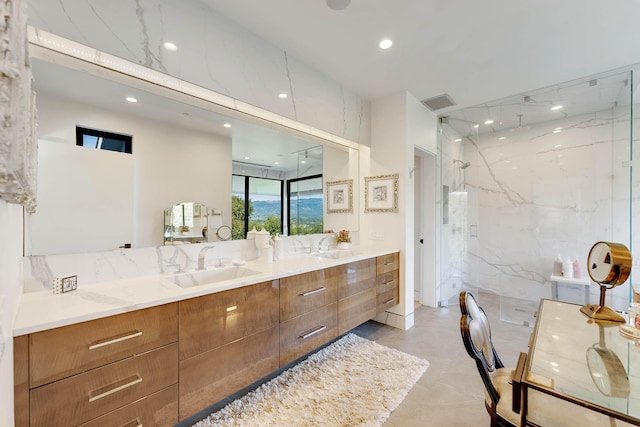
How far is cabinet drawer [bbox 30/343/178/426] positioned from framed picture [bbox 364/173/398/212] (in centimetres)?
256

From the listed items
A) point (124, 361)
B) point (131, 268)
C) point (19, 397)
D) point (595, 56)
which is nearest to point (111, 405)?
point (124, 361)

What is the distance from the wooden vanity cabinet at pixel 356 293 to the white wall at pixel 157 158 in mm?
1192

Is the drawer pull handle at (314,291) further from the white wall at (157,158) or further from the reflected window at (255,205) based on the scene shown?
the white wall at (157,158)

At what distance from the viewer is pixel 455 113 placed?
374 centimetres

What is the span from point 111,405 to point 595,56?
4.40m

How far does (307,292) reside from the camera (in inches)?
80.3

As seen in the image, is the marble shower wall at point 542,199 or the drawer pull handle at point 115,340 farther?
the marble shower wall at point 542,199

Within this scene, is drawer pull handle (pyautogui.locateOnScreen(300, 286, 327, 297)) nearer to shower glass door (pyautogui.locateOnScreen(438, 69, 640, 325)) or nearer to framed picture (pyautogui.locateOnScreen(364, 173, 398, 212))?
framed picture (pyautogui.locateOnScreen(364, 173, 398, 212))

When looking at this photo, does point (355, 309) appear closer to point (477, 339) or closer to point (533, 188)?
point (477, 339)

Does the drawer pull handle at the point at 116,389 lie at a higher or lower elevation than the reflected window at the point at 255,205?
lower

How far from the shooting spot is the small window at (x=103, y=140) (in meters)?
1.55

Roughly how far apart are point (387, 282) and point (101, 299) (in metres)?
2.53

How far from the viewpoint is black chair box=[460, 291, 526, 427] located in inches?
45.9

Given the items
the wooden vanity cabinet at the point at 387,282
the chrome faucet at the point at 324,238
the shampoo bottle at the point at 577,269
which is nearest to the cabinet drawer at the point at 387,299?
the wooden vanity cabinet at the point at 387,282
